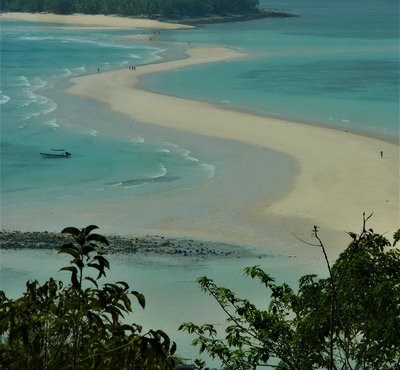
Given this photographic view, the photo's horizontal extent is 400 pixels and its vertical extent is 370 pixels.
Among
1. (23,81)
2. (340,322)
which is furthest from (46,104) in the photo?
(340,322)

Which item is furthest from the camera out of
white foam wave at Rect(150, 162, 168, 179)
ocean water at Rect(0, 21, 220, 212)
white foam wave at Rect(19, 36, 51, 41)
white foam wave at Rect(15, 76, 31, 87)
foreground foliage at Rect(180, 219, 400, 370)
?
white foam wave at Rect(19, 36, 51, 41)

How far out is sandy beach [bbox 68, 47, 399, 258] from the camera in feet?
90.5

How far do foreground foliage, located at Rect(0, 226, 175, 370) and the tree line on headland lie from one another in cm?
14007

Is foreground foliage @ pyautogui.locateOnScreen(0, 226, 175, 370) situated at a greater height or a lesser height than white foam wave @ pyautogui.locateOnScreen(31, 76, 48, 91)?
greater

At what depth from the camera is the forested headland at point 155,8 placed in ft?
473

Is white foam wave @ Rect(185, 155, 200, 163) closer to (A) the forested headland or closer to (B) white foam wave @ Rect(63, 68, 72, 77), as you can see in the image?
(B) white foam wave @ Rect(63, 68, 72, 77)

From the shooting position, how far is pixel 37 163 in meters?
37.0

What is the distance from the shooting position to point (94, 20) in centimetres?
14212

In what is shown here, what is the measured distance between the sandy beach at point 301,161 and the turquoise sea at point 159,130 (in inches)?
57.2

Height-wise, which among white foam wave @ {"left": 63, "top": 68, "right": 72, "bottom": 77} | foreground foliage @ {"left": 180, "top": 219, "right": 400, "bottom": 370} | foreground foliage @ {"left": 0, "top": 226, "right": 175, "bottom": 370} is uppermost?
foreground foliage @ {"left": 0, "top": 226, "right": 175, "bottom": 370}

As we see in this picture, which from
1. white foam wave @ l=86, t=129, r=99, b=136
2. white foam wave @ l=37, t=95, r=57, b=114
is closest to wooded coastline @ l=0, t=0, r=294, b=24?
white foam wave @ l=37, t=95, r=57, b=114

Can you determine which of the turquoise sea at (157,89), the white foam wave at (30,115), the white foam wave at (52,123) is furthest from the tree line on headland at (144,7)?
the white foam wave at (52,123)

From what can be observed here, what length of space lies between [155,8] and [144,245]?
12384cm

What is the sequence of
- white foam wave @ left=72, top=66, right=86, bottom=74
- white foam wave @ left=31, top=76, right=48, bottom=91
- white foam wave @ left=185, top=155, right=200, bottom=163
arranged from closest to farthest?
1. white foam wave @ left=185, top=155, right=200, bottom=163
2. white foam wave @ left=31, top=76, right=48, bottom=91
3. white foam wave @ left=72, top=66, right=86, bottom=74
